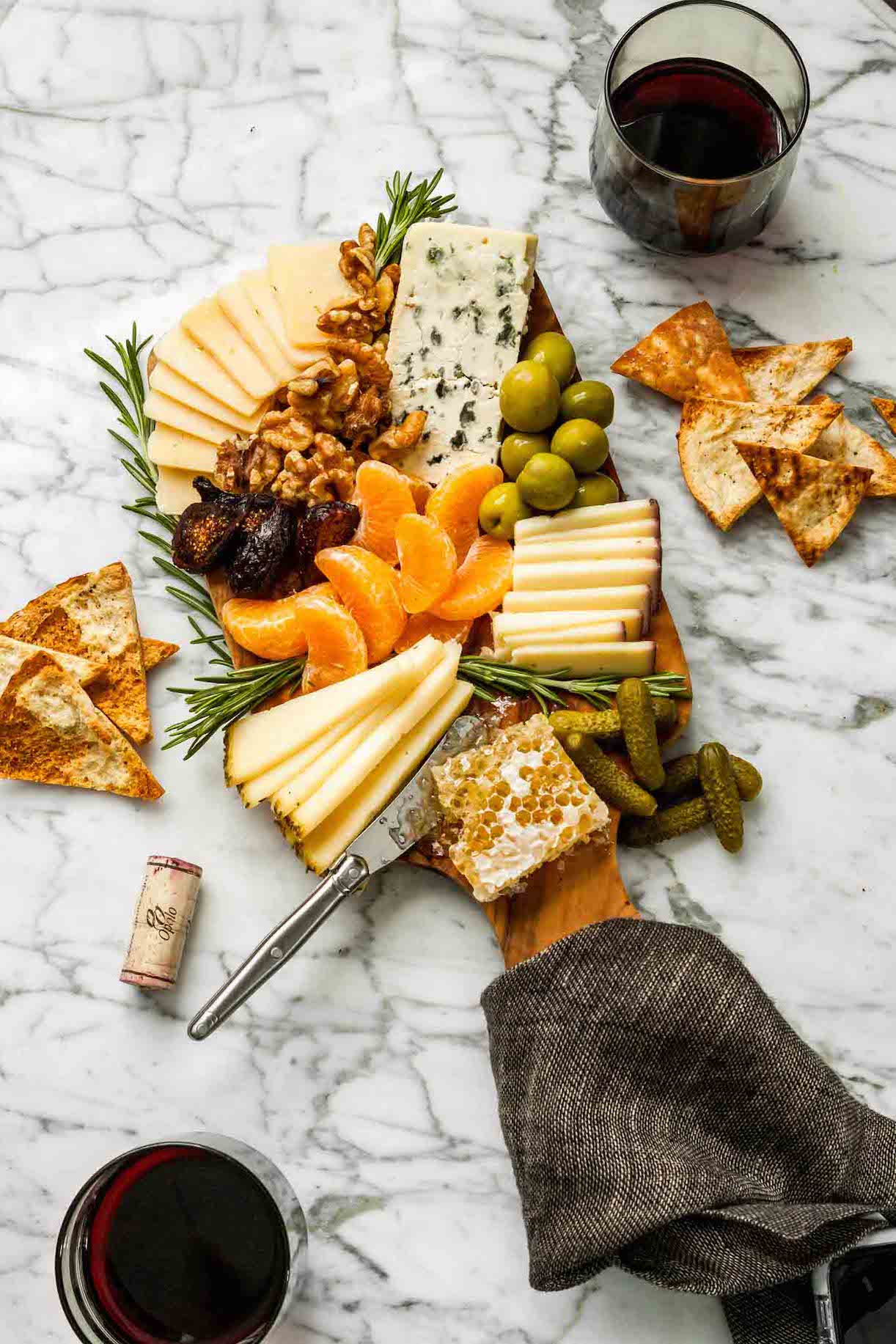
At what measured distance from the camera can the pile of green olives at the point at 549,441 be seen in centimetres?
194

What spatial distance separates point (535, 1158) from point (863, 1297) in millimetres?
480

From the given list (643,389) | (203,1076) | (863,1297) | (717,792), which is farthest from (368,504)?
(863,1297)

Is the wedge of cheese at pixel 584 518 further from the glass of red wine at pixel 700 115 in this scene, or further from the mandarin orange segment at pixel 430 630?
the glass of red wine at pixel 700 115

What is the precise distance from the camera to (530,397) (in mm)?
1964

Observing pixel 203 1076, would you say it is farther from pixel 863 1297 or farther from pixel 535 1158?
pixel 863 1297

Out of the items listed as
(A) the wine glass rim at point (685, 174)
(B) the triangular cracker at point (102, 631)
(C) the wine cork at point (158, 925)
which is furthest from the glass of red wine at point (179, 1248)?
(A) the wine glass rim at point (685, 174)

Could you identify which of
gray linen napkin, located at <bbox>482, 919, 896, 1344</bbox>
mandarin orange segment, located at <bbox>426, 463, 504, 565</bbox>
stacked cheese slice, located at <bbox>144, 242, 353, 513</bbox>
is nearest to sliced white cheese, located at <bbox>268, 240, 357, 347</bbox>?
stacked cheese slice, located at <bbox>144, 242, 353, 513</bbox>

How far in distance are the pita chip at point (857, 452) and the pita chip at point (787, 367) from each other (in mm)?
41

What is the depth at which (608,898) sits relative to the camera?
75.0 inches

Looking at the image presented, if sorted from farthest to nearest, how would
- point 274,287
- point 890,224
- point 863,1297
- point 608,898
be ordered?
point 890,224 < point 274,287 < point 608,898 < point 863,1297

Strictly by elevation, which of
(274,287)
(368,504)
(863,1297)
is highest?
(274,287)

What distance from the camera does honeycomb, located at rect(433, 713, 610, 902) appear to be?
5.97ft

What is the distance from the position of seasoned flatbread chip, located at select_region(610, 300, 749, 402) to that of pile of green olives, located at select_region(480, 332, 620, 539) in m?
0.16

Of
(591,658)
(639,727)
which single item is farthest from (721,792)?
(591,658)
